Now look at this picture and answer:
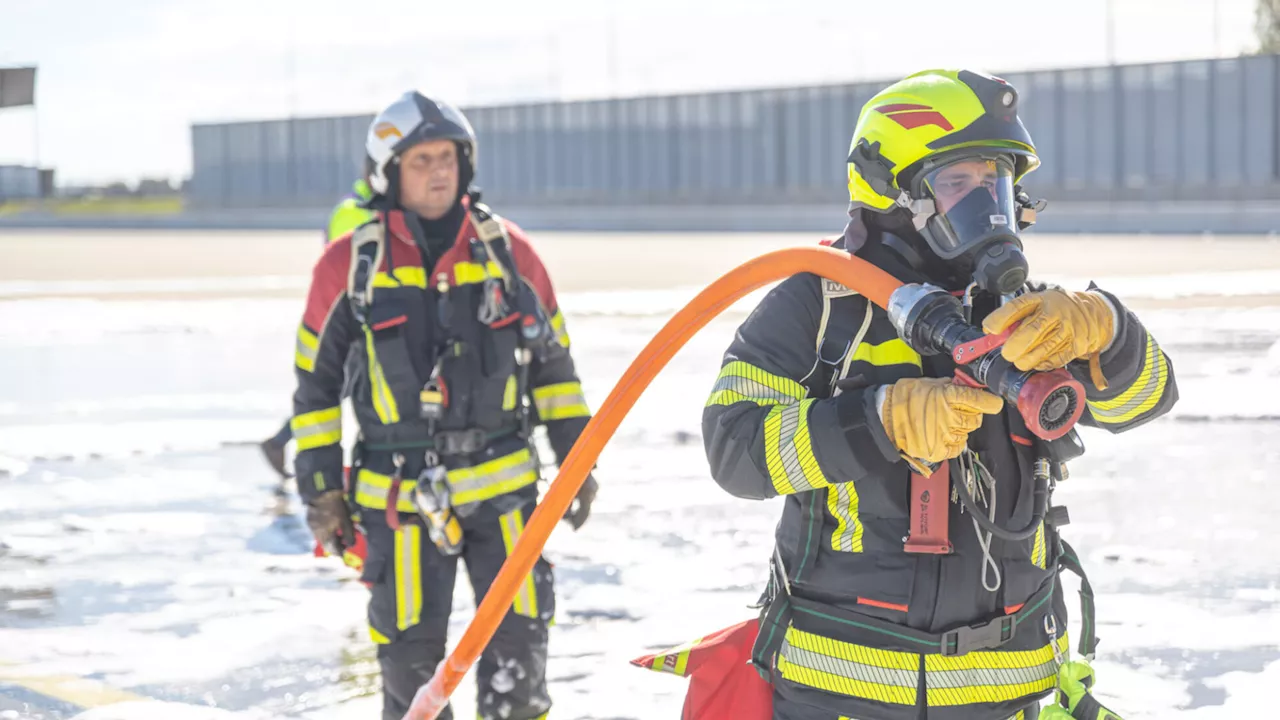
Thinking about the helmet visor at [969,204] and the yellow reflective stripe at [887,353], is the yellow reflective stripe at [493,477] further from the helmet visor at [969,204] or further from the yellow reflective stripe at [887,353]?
A: the helmet visor at [969,204]

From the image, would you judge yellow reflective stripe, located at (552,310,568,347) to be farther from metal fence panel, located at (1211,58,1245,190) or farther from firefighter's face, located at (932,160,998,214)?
metal fence panel, located at (1211,58,1245,190)

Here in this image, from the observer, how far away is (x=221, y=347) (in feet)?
53.1

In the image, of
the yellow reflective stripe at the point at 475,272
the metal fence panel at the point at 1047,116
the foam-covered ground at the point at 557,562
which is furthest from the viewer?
the metal fence panel at the point at 1047,116

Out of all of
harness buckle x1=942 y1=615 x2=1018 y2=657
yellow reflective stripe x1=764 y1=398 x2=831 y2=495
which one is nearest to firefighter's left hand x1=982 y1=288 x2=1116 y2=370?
yellow reflective stripe x1=764 y1=398 x2=831 y2=495

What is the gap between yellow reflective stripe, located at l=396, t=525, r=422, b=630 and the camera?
4.37 m

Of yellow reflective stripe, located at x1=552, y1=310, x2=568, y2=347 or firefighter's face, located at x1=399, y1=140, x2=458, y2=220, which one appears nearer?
firefighter's face, located at x1=399, y1=140, x2=458, y2=220

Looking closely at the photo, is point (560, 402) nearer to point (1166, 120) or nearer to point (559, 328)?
point (559, 328)

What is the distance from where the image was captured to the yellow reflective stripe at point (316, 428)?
4.57 m

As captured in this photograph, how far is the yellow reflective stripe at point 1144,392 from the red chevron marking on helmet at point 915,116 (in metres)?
0.52

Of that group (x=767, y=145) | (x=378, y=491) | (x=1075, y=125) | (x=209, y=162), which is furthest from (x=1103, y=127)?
(x=378, y=491)

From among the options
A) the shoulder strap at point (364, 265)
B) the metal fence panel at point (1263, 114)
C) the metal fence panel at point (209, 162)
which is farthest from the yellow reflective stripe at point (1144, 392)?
the metal fence panel at point (209, 162)

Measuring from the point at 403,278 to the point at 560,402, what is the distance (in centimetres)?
60

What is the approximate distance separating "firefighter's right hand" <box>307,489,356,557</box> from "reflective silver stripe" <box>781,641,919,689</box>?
6.40 feet

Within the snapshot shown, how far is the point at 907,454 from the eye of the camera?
277 centimetres
